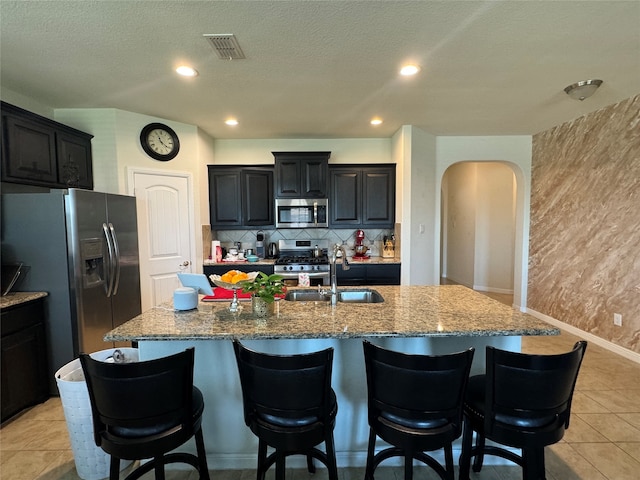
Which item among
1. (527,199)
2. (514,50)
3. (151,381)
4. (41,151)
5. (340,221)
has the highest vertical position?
(514,50)

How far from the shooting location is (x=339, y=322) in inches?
64.6

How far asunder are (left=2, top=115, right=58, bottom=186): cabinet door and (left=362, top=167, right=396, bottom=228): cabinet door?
3.49m

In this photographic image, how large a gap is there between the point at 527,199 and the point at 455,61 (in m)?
3.05

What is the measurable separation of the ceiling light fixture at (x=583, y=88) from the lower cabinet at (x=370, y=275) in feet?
8.15

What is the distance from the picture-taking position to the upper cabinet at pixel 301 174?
4258 mm

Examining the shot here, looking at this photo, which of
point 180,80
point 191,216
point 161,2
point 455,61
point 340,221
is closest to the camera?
point 161,2

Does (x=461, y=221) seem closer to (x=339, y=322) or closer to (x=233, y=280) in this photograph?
(x=339, y=322)

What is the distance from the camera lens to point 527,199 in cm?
450

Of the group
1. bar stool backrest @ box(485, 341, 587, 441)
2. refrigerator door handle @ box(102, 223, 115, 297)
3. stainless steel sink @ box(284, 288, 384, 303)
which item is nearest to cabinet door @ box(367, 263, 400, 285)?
stainless steel sink @ box(284, 288, 384, 303)

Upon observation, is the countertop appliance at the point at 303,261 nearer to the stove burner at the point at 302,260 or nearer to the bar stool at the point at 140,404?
the stove burner at the point at 302,260

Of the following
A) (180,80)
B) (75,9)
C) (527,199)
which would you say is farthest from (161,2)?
(527,199)

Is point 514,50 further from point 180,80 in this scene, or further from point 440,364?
point 180,80

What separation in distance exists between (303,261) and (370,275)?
93cm

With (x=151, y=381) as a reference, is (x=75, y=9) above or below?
above
